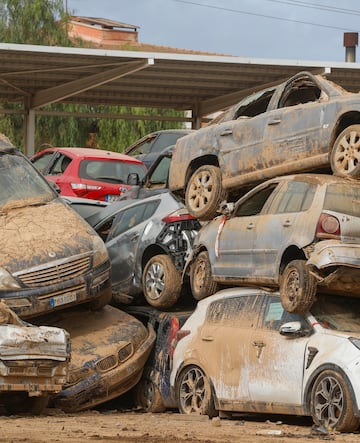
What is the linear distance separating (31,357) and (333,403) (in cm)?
322

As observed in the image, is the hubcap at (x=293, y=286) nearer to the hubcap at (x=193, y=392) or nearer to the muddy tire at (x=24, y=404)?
the hubcap at (x=193, y=392)

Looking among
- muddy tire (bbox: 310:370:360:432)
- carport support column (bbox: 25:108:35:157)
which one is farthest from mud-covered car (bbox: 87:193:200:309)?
carport support column (bbox: 25:108:35:157)

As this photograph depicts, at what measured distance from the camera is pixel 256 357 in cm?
1346

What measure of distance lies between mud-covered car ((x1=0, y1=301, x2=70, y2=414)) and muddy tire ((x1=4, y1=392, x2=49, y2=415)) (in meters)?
0.34

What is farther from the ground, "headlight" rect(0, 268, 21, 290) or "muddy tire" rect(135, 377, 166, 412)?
"headlight" rect(0, 268, 21, 290)

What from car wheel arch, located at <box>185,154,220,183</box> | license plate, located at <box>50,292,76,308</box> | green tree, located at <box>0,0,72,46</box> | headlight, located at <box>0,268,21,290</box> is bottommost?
license plate, located at <box>50,292,76,308</box>

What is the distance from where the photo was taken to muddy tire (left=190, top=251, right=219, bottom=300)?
15477 mm

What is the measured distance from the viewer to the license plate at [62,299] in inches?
593

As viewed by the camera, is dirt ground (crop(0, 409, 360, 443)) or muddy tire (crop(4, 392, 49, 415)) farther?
muddy tire (crop(4, 392, 49, 415))

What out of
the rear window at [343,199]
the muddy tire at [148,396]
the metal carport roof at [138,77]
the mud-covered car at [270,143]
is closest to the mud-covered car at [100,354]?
the muddy tire at [148,396]

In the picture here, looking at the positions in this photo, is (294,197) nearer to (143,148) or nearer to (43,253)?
(43,253)

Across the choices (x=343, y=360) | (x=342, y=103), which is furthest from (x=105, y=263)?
(x=343, y=360)

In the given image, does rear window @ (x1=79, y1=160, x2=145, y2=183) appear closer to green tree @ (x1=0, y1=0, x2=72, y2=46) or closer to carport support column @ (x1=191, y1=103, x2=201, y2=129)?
carport support column @ (x1=191, y1=103, x2=201, y2=129)

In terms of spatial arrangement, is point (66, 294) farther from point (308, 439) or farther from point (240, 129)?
point (308, 439)
